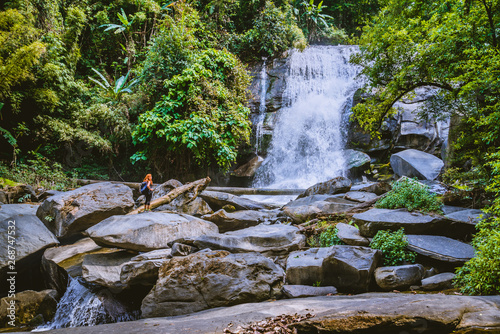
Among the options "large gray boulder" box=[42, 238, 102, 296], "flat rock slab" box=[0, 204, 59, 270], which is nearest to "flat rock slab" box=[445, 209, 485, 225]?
"large gray boulder" box=[42, 238, 102, 296]

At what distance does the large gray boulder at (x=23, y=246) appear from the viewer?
548 centimetres

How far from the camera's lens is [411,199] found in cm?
580

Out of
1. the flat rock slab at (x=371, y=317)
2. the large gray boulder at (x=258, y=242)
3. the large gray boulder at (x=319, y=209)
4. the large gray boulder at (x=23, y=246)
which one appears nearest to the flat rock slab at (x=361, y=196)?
the large gray boulder at (x=319, y=209)

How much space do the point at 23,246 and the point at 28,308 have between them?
133 centimetres

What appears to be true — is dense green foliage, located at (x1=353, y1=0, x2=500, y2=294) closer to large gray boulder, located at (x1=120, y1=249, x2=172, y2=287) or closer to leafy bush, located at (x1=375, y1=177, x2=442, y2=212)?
leafy bush, located at (x1=375, y1=177, x2=442, y2=212)

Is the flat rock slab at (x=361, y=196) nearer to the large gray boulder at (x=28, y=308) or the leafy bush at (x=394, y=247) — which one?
the leafy bush at (x=394, y=247)

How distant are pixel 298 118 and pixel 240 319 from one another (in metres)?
13.6

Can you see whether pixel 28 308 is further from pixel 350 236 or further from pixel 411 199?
pixel 411 199

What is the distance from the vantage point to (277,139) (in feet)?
49.9

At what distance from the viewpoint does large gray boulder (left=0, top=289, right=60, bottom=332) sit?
16.2ft

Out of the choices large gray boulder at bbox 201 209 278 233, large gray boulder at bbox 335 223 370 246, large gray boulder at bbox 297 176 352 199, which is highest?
large gray boulder at bbox 297 176 352 199

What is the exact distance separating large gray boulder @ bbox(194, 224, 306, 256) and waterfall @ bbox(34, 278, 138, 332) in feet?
5.66

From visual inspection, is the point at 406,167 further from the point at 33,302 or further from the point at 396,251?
the point at 33,302

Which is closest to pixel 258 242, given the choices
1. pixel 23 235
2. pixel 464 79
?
pixel 23 235
